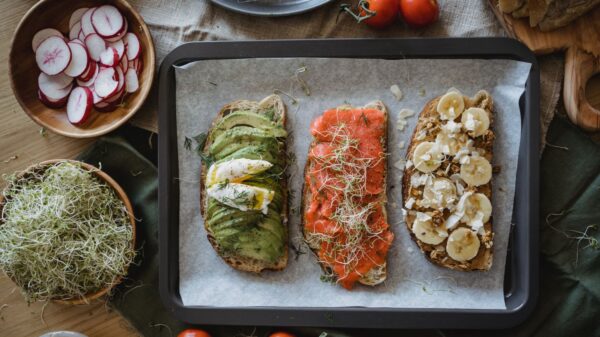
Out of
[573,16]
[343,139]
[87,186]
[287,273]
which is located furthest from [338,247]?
[573,16]

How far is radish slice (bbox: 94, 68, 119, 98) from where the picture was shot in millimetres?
3852

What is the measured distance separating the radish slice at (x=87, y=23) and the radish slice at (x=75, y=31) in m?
0.03

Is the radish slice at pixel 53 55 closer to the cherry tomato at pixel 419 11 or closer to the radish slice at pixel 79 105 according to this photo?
the radish slice at pixel 79 105

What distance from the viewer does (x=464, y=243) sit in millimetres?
3662

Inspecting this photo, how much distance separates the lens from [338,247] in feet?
12.1

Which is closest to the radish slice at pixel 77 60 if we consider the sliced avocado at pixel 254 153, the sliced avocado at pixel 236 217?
the sliced avocado at pixel 254 153

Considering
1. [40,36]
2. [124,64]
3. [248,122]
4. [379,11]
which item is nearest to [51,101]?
[40,36]

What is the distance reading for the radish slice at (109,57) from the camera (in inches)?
153

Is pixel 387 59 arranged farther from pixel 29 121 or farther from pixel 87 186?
pixel 29 121

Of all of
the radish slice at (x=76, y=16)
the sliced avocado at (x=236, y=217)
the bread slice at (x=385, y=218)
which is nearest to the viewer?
the sliced avocado at (x=236, y=217)

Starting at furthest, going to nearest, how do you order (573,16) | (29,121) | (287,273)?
(29,121)
(287,273)
(573,16)

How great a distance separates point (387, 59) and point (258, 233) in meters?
1.34

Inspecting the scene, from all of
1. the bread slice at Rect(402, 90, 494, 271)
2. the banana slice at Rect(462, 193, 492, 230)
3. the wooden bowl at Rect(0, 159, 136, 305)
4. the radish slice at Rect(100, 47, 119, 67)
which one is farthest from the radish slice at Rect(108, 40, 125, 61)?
the banana slice at Rect(462, 193, 492, 230)

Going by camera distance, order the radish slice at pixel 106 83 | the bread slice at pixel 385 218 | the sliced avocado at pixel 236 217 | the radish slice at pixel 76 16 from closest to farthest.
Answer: the sliced avocado at pixel 236 217 < the bread slice at pixel 385 218 < the radish slice at pixel 106 83 < the radish slice at pixel 76 16
